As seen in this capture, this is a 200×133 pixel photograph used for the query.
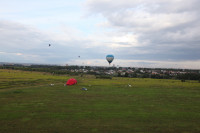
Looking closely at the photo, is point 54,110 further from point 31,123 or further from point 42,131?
point 42,131

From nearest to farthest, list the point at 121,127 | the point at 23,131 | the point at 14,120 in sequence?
the point at 23,131, the point at 121,127, the point at 14,120

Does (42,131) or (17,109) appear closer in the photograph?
(42,131)

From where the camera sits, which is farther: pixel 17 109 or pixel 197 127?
pixel 17 109

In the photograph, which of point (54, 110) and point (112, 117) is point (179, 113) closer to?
point (112, 117)

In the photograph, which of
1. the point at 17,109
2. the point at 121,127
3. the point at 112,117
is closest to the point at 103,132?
the point at 121,127

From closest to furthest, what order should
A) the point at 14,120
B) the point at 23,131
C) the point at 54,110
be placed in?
the point at 23,131 → the point at 14,120 → the point at 54,110

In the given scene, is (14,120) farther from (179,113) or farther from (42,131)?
(179,113)

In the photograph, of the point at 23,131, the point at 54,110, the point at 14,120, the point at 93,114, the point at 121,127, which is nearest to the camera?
the point at 23,131

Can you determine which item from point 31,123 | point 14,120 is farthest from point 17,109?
point 31,123

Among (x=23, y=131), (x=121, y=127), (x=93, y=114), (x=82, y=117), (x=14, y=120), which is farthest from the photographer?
(x=93, y=114)
